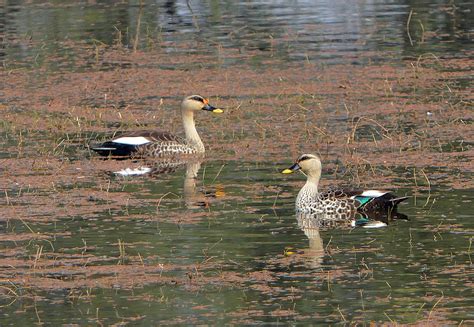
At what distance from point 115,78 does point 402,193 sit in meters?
9.23

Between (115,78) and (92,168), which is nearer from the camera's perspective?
(92,168)

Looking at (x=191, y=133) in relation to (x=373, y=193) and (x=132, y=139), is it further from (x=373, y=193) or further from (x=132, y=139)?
(x=373, y=193)

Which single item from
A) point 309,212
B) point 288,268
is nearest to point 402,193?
point 309,212

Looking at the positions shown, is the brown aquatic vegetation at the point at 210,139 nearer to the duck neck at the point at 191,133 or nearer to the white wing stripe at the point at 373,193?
the duck neck at the point at 191,133

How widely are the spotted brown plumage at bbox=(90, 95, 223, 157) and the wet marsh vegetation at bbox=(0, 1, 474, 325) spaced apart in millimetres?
179

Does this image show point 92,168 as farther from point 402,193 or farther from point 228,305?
point 228,305

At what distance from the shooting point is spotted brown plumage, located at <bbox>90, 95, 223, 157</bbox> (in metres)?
17.5

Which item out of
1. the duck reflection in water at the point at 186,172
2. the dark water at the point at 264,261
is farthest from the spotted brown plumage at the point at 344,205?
the duck reflection in water at the point at 186,172

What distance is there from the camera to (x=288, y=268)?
11.9 metres

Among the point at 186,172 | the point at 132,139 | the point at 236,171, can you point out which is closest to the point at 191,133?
the point at 132,139

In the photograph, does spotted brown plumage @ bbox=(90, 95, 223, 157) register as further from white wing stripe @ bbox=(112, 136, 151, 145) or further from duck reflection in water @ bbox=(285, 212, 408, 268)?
duck reflection in water @ bbox=(285, 212, 408, 268)

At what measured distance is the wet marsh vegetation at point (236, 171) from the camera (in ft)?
36.2

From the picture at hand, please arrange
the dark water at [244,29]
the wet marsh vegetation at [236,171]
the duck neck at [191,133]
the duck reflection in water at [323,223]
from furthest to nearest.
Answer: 1. the dark water at [244,29]
2. the duck neck at [191,133]
3. the duck reflection in water at [323,223]
4. the wet marsh vegetation at [236,171]

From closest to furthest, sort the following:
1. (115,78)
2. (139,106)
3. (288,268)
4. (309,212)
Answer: (288,268), (309,212), (139,106), (115,78)
